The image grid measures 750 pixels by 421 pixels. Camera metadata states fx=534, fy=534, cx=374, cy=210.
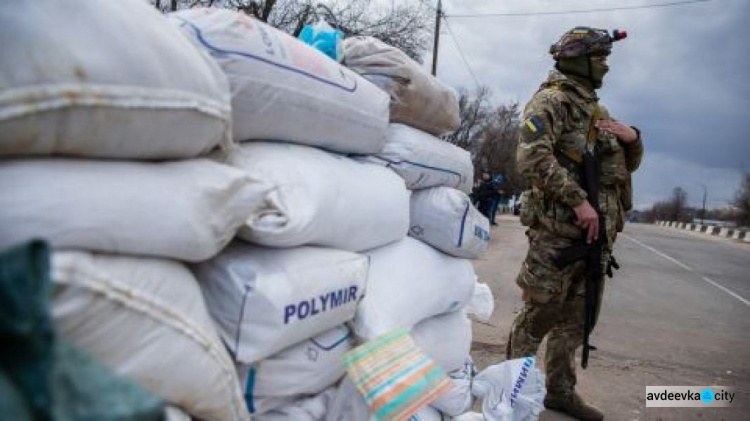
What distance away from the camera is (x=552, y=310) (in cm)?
239

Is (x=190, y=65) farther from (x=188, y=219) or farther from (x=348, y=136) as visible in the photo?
(x=348, y=136)

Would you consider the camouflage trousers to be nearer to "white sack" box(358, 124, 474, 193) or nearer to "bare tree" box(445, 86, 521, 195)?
"white sack" box(358, 124, 474, 193)

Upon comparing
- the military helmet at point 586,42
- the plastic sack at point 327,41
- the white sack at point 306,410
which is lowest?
the white sack at point 306,410

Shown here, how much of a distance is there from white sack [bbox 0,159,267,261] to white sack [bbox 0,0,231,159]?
33 mm

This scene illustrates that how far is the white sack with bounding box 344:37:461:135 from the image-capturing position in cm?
171

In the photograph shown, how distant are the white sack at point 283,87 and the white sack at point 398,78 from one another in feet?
0.62

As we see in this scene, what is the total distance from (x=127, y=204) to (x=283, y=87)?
52cm

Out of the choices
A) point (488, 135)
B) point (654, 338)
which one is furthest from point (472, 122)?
point (654, 338)

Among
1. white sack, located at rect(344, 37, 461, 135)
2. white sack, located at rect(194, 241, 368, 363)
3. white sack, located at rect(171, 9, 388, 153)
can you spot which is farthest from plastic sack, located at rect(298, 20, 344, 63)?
white sack, located at rect(194, 241, 368, 363)

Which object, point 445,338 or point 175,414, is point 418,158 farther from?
point 175,414

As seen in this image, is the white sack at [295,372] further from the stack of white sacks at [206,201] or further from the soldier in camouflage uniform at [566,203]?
the soldier in camouflage uniform at [566,203]

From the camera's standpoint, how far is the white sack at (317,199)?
110cm

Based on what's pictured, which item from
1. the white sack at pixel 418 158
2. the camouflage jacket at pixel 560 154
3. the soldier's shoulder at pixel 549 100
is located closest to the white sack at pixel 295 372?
the white sack at pixel 418 158

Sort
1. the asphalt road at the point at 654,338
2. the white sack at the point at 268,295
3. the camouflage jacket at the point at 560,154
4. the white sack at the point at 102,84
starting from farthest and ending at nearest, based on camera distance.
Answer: the asphalt road at the point at 654,338, the camouflage jacket at the point at 560,154, the white sack at the point at 268,295, the white sack at the point at 102,84
